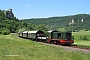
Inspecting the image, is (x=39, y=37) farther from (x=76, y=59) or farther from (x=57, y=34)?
(x=76, y=59)

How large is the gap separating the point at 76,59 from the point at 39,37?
4589 cm

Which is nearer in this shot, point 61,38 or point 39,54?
point 39,54

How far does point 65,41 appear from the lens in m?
44.3

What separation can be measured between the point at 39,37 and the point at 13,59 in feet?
155

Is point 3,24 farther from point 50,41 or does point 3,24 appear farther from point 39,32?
point 50,41

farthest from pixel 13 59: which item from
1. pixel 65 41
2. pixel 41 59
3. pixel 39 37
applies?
Result: pixel 39 37

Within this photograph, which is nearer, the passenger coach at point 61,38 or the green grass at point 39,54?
the green grass at point 39,54

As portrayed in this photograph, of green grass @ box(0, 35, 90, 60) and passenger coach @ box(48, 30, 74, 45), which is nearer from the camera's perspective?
green grass @ box(0, 35, 90, 60)

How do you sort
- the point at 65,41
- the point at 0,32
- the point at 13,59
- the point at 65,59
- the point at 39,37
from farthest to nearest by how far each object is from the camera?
the point at 0,32
the point at 39,37
the point at 65,41
the point at 65,59
the point at 13,59

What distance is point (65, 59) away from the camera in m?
17.8

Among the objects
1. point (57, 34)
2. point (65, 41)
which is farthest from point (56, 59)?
point (57, 34)

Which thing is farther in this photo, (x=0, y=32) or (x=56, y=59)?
(x=0, y=32)

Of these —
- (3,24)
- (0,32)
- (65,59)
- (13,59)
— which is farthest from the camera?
(3,24)

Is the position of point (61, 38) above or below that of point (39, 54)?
below
